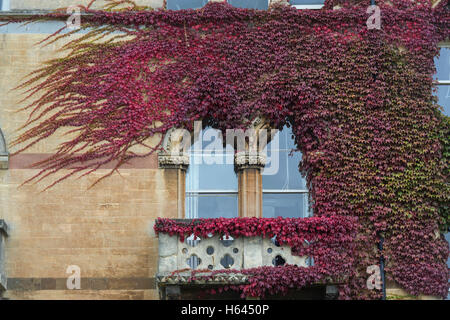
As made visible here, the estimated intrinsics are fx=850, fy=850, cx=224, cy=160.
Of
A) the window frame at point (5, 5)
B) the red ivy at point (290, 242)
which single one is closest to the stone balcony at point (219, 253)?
the red ivy at point (290, 242)

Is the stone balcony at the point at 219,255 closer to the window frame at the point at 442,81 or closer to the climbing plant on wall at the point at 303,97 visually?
the climbing plant on wall at the point at 303,97

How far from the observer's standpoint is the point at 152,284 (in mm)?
16453

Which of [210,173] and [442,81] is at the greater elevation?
[442,81]

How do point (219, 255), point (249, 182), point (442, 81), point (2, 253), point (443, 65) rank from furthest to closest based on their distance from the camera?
point (443, 65) → point (442, 81) → point (249, 182) → point (2, 253) → point (219, 255)

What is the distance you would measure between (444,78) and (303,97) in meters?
3.27

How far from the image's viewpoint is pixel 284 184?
1748cm

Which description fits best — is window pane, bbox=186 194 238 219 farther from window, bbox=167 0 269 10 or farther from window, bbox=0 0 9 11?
window, bbox=0 0 9 11

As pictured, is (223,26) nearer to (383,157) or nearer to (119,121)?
(119,121)

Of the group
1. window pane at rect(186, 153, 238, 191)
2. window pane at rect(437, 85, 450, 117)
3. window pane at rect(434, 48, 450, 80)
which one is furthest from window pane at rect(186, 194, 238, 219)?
window pane at rect(434, 48, 450, 80)

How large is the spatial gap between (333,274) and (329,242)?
0.88m

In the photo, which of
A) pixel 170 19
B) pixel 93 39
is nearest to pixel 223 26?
pixel 170 19

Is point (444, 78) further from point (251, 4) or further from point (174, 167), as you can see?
point (174, 167)

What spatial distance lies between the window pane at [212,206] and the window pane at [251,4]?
14.0 feet

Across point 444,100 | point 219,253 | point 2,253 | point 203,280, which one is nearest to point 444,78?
point 444,100
